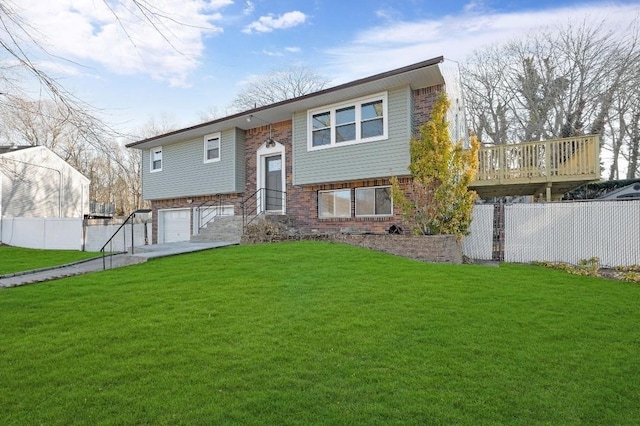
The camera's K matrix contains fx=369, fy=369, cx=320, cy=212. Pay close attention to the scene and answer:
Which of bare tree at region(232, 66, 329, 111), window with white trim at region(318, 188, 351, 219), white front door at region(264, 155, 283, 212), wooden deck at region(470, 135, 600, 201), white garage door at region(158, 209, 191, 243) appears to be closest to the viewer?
wooden deck at region(470, 135, 600, 201)

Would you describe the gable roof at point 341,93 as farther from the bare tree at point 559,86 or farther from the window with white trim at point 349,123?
the bare tree at point 559,86

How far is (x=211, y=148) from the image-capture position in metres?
16.5

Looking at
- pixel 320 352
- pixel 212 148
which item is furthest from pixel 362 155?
pixel 320 352

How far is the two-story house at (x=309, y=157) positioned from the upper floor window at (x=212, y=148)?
0.15 ft

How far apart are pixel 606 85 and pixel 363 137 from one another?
61.2ft

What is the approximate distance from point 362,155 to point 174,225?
11027mm

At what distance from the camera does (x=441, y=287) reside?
624cm

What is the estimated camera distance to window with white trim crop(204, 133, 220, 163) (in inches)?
638

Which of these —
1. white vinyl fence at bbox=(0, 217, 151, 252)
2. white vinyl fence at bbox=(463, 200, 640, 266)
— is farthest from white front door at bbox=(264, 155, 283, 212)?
white vinyl fence at bbox=(0, 217, 151, 252)

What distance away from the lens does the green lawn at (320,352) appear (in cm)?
267

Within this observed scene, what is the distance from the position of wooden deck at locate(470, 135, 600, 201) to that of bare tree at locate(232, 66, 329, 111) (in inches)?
1065

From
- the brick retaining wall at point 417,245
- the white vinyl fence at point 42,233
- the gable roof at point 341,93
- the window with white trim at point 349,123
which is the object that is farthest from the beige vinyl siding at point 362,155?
the white vinyl fence at point 42,233

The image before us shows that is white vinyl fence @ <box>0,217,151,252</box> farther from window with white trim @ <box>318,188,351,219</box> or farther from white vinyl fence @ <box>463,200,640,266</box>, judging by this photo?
white vinyl fence @ <box>463,200,640,266</box>

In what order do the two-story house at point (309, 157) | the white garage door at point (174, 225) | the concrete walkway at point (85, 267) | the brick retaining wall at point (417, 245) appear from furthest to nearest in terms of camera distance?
1. the white garage door at point (174, 225)
2. the two-story house at point (309, 157)
3. the brick retaining wall at point (417, 245)
4. the concrete walkway at point (85, 267)
